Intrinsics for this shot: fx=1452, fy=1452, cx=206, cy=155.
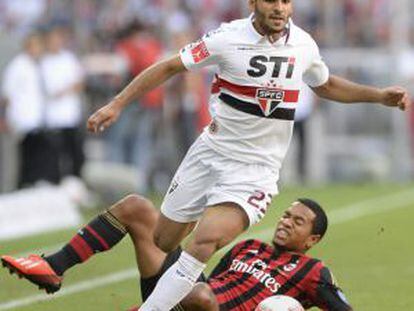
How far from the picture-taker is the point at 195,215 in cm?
927

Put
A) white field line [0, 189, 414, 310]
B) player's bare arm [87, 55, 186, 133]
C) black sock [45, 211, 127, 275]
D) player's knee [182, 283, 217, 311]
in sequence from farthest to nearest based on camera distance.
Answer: white field line [0, 189, 414, 310] → black sock [45, 211, 127, 275] → player's bare arm [87, 55, 186, 133] → player's knee [182, 283, 217, 311]

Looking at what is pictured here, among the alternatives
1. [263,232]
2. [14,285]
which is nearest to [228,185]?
→ [14,285]

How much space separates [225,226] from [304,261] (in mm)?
770

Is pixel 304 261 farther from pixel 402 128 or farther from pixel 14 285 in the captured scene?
pixel 402 128

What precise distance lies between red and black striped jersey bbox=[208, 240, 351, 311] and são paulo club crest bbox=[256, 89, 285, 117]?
94cm

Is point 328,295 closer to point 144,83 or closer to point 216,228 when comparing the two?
point 216,228

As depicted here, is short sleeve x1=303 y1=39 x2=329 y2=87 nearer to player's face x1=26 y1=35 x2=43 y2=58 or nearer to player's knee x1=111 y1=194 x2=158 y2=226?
player's knee x1=111 y1=194 x2=158 y2=226

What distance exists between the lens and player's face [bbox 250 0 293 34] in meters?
8.94

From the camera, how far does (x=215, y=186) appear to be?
9000mm

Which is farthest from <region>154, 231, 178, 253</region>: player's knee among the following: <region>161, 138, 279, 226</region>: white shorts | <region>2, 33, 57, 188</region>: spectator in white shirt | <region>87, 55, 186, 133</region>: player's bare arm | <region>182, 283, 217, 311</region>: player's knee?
<region>2, 33, 57, 188</region>: spectator in white shirt

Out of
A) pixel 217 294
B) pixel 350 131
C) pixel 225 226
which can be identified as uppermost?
pixel 225 226

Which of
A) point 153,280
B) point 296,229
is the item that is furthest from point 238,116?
point 153,280

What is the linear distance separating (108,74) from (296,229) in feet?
45.5

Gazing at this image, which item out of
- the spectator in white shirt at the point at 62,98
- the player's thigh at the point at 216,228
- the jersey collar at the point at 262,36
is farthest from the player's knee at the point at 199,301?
the spectator in white shirt at the point at 62,98
